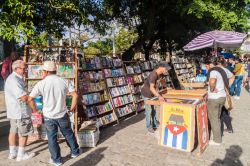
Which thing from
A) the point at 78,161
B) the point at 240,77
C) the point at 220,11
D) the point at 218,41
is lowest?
the point at 78,161

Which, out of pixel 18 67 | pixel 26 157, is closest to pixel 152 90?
pixel 18 67

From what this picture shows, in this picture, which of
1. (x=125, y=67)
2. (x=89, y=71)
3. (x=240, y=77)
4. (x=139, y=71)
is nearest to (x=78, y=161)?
(x=89, y=71)

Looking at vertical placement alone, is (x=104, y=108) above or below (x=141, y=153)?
above

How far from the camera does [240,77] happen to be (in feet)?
42.8

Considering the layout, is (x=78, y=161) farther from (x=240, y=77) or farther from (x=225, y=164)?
(x=240, y=77)

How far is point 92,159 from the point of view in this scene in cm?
568

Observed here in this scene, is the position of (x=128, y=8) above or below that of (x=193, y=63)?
above

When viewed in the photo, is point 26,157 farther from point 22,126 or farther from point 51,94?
point 51,94

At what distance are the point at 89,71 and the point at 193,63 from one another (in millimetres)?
12003

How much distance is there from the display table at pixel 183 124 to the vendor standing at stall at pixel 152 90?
1.56ft

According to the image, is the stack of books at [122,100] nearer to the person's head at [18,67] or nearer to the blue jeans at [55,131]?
the blue jeans at [55,131]

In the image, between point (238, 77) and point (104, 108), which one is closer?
point (104, 108)

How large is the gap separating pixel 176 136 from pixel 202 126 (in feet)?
1.87

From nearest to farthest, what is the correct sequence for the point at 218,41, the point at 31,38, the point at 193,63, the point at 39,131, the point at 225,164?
the point at 225,164, the point at 39,131, the point at 31,38, the point at 218,41, the point at 193,63
